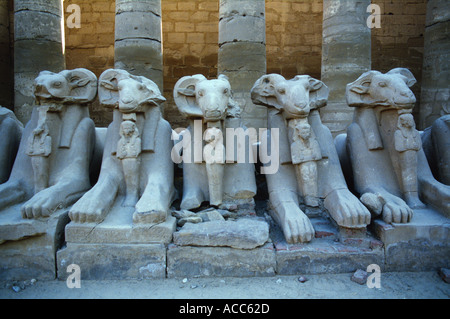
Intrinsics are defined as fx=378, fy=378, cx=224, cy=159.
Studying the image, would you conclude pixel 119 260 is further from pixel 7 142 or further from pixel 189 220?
pixel 7 142

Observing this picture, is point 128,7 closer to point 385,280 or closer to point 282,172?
point 282,172

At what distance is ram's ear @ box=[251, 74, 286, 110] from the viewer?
3.26m

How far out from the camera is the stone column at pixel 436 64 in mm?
7395

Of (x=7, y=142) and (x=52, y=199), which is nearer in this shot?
(x=52, y=199)

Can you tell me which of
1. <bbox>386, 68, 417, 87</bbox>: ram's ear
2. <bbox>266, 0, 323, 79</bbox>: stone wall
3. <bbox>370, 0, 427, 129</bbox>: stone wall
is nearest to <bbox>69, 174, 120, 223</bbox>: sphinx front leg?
<bbox>386, 68, 417, 87</bbox>: ram's ear

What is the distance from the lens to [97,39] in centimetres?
1071

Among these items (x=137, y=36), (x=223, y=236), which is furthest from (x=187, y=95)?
(x=137, y=36)

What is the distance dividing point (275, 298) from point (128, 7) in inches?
262

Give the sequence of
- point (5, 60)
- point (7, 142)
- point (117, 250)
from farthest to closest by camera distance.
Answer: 1. point (5, 60)
2. point (7, 142)
3. point (117, 250)

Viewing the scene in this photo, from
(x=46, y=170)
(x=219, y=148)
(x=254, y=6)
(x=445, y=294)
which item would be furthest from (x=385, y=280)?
(x=254, y=6)

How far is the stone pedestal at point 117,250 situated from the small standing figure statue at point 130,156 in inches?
14.2

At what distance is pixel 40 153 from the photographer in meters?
3.16

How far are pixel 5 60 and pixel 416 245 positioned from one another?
10.4 metres

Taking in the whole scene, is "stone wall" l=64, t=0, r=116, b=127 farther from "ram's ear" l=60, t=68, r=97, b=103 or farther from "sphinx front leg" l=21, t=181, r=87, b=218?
"sphinx front leg" l=21, t=181, r=87, b=218
